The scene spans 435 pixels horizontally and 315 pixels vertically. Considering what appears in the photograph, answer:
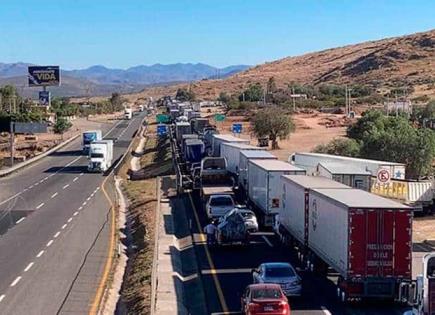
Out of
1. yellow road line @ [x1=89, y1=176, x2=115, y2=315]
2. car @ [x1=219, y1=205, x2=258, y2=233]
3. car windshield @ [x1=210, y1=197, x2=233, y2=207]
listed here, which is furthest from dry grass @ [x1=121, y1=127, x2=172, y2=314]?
car @ [x1=219, y1=205, x2=258, y2=233]

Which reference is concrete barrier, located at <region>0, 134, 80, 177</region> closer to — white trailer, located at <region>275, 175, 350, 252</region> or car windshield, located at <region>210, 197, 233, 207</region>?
car windshield, located at <region>210, 197, 233, 207</region>

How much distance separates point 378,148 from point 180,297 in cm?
3183

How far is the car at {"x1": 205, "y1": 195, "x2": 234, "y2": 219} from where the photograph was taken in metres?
37.8

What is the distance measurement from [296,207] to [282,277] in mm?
6870

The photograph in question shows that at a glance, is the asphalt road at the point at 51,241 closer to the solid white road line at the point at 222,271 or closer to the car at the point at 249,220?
the solid white road line at the point at 222,271

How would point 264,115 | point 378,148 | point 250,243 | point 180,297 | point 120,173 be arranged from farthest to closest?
point 264,115 < point 120,173 < point 378,148 < point 250,243 < point 180,297

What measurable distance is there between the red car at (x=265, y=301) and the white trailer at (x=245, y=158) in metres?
22.5

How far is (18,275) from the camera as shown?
28.3 metres

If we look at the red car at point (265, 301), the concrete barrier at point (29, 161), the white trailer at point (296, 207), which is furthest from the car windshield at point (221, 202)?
the concrete barrier at point (29, 161)

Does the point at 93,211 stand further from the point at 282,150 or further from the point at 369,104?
the point at 369,104

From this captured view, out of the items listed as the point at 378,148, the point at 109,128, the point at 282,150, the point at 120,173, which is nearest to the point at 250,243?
the point at 378,148

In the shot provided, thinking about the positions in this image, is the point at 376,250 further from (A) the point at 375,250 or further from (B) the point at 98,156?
(B) the point at 98,156

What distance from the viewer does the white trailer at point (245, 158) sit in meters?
43.9

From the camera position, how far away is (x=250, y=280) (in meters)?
25.9
